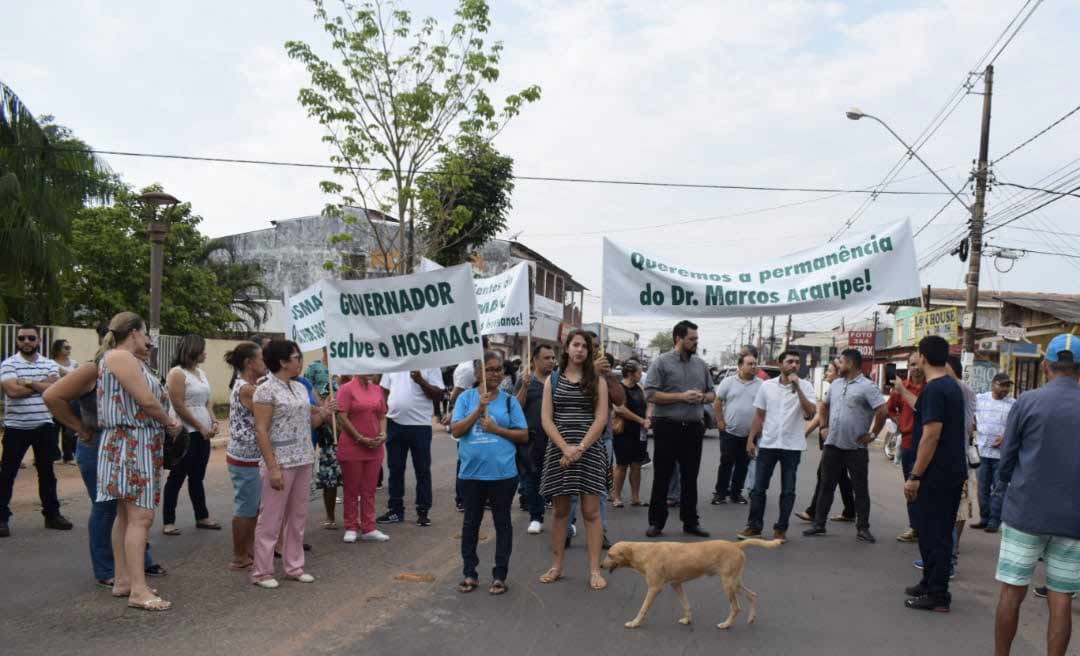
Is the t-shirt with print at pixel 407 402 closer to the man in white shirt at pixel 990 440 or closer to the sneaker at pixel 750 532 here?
the sneaker at pixel 750 532

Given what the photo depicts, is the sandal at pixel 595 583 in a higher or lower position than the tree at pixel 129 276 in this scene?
lower

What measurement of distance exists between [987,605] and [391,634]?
13.9ft

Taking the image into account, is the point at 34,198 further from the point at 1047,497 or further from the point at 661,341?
the point at 661,341

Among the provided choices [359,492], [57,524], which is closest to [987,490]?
[359,492]

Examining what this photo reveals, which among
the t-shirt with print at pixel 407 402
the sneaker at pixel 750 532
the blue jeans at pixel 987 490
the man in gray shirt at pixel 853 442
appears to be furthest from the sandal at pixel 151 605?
the blue jeans at pixel 987 490

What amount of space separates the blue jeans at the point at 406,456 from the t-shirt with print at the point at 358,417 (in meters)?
0.48

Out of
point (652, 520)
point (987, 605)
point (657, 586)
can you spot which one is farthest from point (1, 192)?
point (987, 605)

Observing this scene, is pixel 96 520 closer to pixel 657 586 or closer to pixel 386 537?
pixel 386 537

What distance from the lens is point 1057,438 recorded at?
4.76 metres

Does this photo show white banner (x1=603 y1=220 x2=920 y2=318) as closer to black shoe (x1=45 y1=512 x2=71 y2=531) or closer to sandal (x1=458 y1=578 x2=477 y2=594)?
sandal (x1=458 y1=578 x2=477 y2=594)

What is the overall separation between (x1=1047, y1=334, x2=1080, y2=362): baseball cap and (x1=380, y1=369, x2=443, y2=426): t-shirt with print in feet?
17.8

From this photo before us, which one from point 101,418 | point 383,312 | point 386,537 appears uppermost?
point 383,312

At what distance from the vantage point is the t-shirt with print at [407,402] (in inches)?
345

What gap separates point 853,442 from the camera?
885cm
